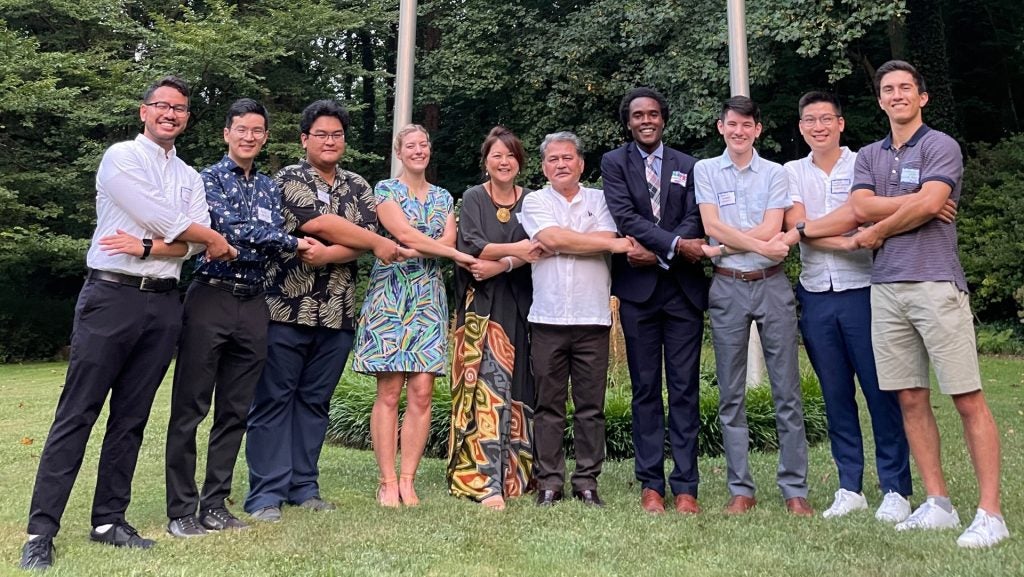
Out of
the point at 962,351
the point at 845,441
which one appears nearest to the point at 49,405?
the point at 845,441

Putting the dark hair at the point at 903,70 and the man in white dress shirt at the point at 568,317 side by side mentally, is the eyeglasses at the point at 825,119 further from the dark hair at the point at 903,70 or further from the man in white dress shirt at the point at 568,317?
the man in white dress shirt at the point at 568,317

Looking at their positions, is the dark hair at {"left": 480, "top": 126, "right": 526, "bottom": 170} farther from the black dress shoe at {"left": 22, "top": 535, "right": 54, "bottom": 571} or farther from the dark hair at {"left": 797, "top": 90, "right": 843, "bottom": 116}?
the black dress shoe at {"left": 22, "top": 535, "right": 54, "bottom": 571}

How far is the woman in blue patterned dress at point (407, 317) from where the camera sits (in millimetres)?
4504

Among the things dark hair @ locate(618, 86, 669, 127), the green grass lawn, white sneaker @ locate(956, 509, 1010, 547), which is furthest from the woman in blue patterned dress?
white sneaker @ locate(956, 509, 1010, 547)

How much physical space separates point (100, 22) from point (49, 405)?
36.2 ft

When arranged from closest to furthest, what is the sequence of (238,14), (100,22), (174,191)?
(174,191)
(100,22)
(238,14)

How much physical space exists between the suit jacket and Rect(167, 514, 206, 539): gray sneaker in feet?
7.67

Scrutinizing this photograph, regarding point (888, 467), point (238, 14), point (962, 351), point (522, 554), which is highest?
point (238, 14)

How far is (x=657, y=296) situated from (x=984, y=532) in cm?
177

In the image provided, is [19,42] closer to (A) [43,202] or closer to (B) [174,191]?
(A) [43,202]

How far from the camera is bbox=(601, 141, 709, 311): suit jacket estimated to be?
436 centimetres

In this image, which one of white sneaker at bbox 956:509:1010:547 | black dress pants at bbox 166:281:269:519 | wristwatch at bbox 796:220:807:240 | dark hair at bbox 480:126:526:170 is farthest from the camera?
dark hair at bbox 480:126:526:170

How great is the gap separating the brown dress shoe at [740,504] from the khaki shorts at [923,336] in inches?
35.1

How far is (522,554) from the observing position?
355 cm
